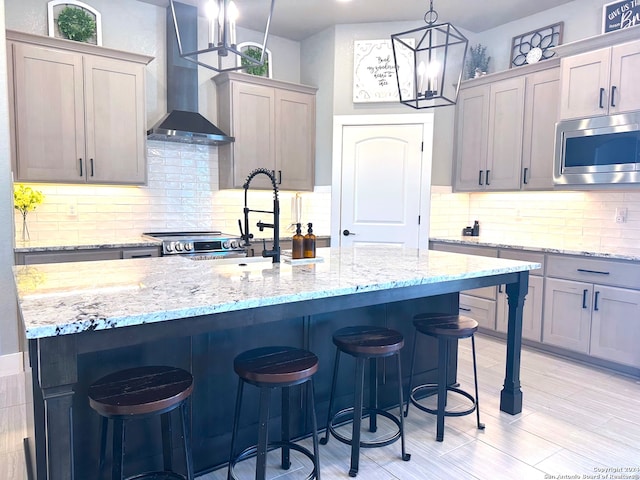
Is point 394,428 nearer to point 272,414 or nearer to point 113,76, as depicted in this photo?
point 272,414

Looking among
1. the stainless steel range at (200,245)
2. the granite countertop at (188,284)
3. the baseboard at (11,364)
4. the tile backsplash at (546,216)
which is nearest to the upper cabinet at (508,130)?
the tile backsplash at (546,216)

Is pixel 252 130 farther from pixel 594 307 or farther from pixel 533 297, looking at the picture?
pixel 594 307

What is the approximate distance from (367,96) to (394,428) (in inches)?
131

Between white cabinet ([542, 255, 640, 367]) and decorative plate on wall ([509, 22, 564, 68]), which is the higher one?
decorative plate on wall ([509, 22, 564, 68])

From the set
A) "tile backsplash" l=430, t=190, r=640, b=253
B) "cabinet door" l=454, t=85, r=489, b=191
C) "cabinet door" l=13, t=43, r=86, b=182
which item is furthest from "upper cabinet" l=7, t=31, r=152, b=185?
"cabinet door" l=454, t=85, r=489, b=191

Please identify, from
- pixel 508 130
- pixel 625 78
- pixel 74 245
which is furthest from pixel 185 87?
pixel 625 78

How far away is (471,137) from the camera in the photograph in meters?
4.72

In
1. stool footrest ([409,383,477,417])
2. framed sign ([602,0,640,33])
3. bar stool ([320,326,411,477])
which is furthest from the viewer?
framed sign ([602,0,640,33])

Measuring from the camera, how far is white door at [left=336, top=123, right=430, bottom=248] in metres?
4.69

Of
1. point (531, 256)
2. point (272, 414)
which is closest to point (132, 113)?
point (272, 414)

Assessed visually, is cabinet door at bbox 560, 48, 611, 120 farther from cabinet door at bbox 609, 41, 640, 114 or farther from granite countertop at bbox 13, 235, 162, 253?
granite countertop at bbox 13, 235, 162, 253

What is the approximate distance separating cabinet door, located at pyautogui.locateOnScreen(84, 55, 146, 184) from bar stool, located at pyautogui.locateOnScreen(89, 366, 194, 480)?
2638 mm

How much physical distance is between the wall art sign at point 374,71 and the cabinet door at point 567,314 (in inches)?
93.0

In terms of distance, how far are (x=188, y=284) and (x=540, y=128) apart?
361cm
